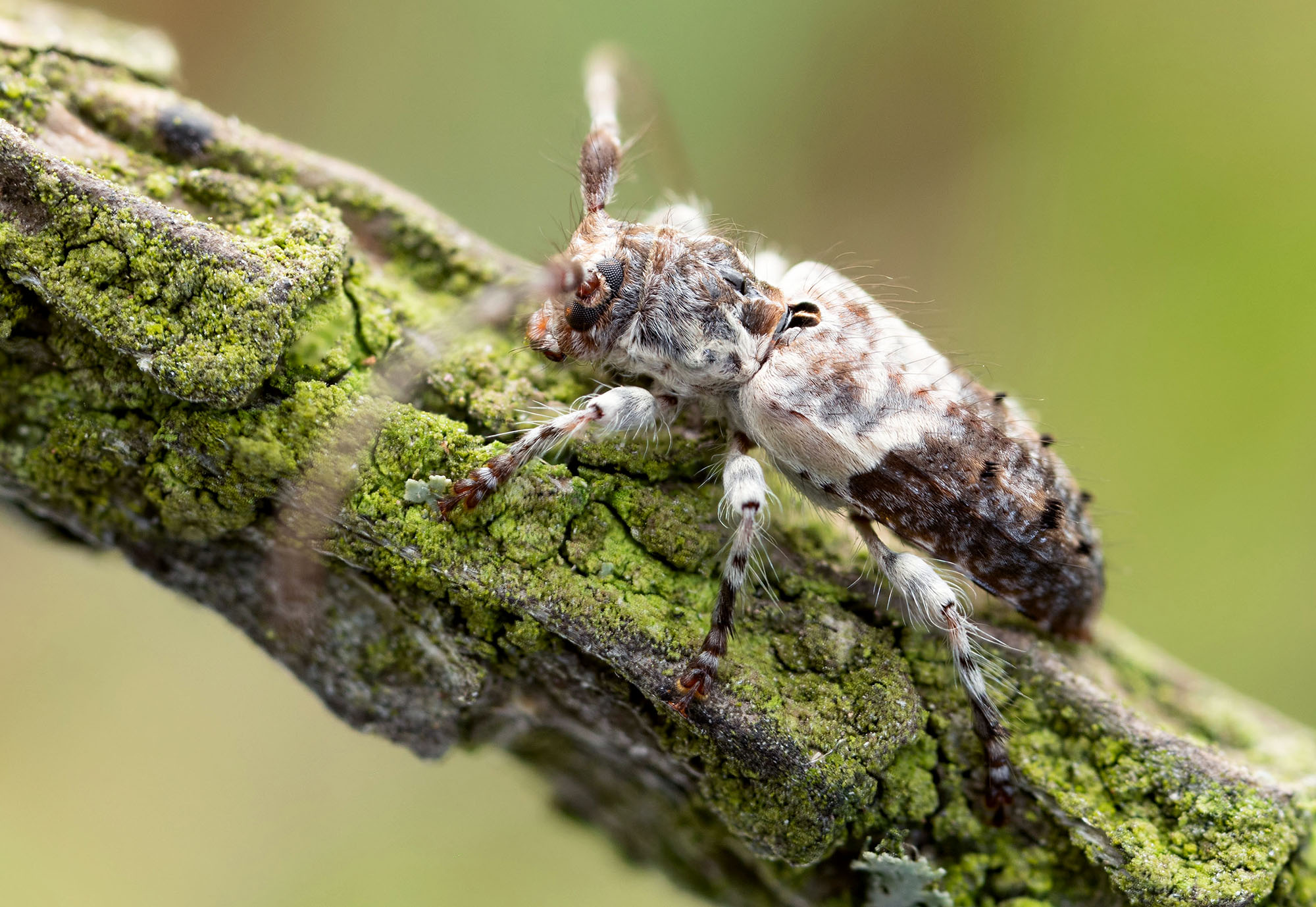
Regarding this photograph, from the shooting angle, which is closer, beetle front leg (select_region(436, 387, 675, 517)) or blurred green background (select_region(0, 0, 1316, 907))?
beetle front leg (select_region(436, 387, 675, 517))

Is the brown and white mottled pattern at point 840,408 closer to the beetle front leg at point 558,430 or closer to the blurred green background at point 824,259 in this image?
the beetle front leg at point 558,430

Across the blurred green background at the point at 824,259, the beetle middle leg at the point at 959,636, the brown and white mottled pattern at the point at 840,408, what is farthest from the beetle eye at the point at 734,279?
the blurred green background at the point at 824,259

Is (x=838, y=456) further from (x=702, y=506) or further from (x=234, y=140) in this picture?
(x=234, y=140)

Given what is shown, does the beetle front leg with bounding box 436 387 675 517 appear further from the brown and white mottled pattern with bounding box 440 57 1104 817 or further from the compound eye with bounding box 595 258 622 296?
A: the compound eye with bounding box 595 258 622 296

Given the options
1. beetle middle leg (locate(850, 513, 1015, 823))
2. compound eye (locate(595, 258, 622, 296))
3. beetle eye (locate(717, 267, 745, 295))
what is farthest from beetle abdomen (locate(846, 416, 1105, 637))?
compound eye (locate(595, 258, 622, 296))

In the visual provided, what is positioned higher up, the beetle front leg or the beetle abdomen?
the beetle abdomen

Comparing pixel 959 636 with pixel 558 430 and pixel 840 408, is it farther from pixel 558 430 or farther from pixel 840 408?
pixel 558 430
